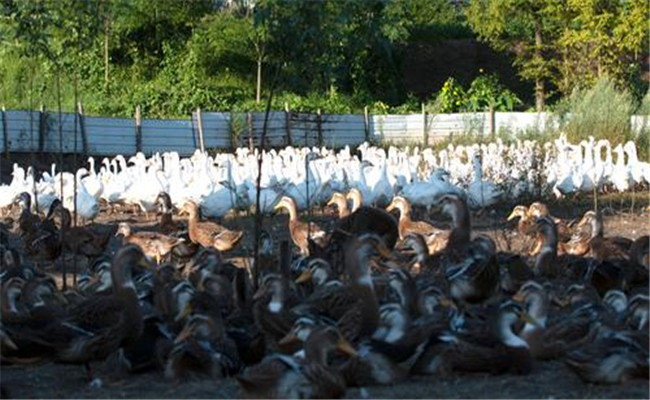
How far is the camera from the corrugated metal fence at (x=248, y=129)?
102ft

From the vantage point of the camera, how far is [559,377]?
28.5 feet

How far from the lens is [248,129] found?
34.8 metres

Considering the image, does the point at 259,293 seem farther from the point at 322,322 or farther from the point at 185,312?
the point at 322,322

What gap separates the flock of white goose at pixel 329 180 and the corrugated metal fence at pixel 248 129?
6.38m

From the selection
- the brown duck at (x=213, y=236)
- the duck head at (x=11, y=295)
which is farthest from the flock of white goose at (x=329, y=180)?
the duck head at (x=11, y=295)

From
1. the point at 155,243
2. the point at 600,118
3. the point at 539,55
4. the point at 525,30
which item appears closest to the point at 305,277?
the point at 155,243

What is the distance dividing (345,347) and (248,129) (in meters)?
27.2

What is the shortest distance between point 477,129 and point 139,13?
41.4ft

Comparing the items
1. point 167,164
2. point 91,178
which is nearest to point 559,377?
point 91,178

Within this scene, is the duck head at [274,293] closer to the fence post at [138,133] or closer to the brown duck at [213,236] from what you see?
the brown duck at [213,236]

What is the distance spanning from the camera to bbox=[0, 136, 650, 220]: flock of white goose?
19969 mm

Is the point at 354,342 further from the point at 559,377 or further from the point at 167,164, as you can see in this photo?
the point at 167,164

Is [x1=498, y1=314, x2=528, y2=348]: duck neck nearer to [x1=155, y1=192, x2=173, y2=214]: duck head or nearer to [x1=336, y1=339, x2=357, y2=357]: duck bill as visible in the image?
[x1=336, y1=339, x2=357, y2=357]: duck bill

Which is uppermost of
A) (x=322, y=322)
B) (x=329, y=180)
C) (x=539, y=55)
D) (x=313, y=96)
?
(x=539, y=55)
